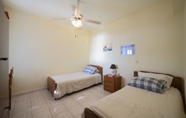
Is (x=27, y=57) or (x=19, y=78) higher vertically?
(x=27, y=57)

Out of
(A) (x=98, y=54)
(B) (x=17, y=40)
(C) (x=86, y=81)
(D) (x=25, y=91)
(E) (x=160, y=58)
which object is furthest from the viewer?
(A) (x=98, y=54)

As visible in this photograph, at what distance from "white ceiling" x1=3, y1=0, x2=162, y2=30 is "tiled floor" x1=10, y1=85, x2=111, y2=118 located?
2828 mm

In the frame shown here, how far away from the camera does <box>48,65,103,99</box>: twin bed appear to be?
2.38m

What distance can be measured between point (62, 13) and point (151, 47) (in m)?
3.10

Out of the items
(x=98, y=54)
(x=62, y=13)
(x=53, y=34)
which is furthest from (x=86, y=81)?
(x=62, y=13)

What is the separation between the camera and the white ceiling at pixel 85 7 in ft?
6.93

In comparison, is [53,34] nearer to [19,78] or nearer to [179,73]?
[19,78]

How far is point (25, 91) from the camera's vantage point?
2.69 metres

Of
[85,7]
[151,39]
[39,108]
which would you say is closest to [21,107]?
[39,108]

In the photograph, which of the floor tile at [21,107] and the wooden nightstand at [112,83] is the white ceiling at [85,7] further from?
the floor tile at [21,107]

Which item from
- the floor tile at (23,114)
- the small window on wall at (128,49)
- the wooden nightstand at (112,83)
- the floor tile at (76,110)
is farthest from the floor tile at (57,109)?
the small window on wall at (128,49)

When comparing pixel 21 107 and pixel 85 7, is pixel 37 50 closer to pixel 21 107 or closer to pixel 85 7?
pixel 21 107

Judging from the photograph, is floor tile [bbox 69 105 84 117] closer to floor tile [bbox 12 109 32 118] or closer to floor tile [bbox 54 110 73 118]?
floor tile [bbox 54 110 73 118]

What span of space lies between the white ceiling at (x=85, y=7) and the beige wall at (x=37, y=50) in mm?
410
